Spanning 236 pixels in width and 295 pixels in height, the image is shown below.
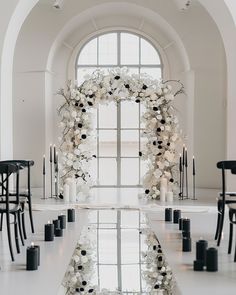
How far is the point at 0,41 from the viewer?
847 centimetres

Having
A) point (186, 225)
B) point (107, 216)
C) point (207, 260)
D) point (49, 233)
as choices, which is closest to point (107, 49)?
point (107, 216)

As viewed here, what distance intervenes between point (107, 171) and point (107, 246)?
7.11 meters

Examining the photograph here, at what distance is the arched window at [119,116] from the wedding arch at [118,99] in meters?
3.26

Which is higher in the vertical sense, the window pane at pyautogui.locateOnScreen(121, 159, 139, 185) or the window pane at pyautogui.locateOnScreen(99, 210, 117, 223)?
the window pane at pyautogui.locateOnScreen(121, 159, 139, 185)

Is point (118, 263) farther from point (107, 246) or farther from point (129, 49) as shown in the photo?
point (129, 49)

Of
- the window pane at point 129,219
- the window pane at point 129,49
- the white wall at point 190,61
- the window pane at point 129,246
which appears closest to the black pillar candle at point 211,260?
the window pane at point 129,246

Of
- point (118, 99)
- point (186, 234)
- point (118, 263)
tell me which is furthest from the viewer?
point (118, 99)

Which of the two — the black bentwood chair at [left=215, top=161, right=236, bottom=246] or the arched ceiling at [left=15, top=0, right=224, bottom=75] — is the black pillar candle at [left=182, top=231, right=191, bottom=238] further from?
the arched ceiling at [left=15, top=0, right=224, bottom=75]

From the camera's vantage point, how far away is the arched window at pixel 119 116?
12.9 metres

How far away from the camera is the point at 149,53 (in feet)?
42.2

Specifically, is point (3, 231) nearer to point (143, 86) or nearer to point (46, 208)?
point (46, 208)

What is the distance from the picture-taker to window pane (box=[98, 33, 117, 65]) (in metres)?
12.9

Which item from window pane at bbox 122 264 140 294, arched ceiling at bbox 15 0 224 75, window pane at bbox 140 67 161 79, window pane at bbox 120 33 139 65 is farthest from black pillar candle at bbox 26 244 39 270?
window pane at bbox 120 33 139 65

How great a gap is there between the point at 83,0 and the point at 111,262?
299 inches
